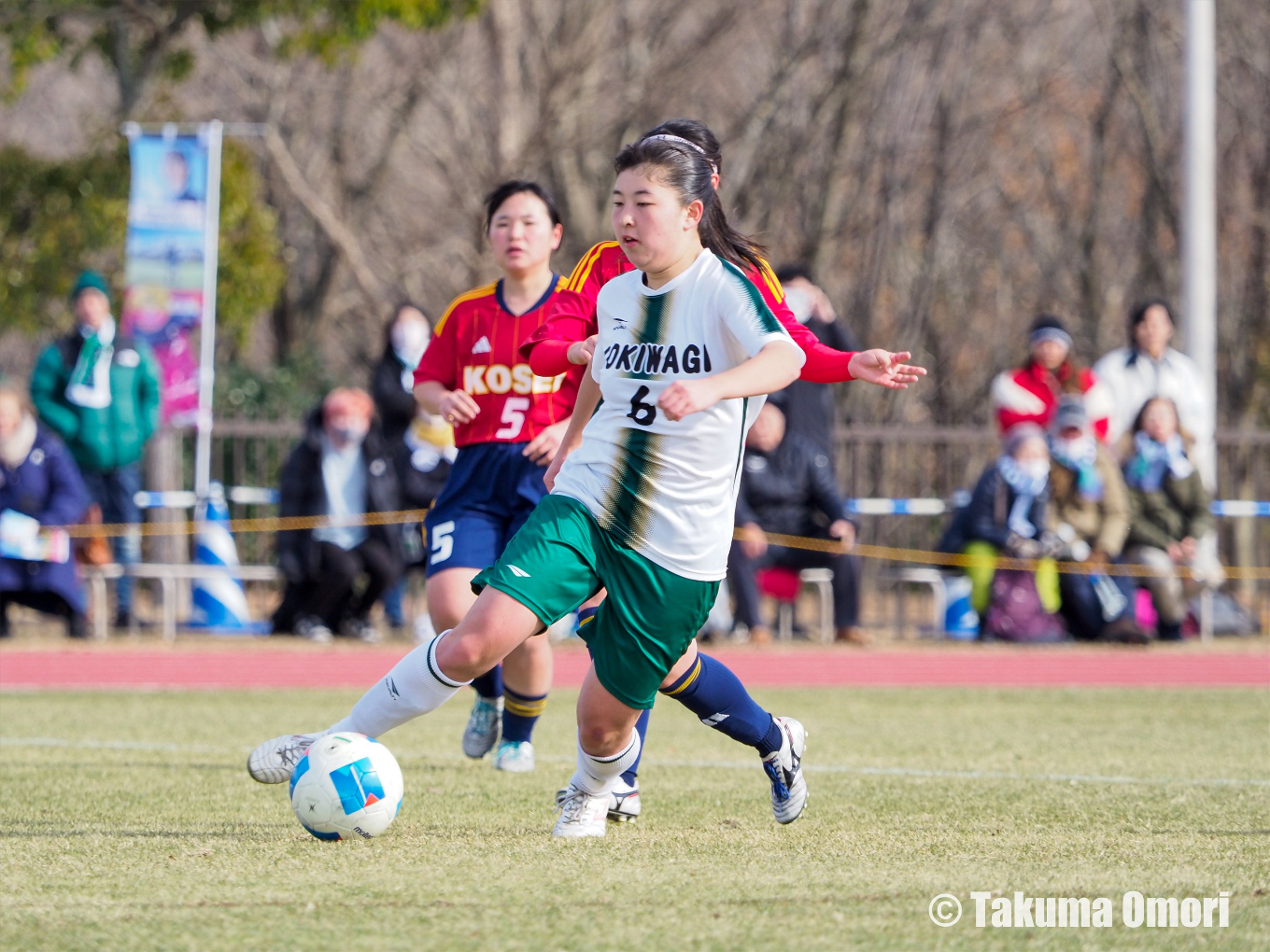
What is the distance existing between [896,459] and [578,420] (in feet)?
37.0

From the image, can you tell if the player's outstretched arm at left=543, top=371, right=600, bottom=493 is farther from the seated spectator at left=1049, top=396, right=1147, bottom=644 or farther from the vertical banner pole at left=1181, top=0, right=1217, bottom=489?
the vertical banner pole at left=1181, top=0, right=1217, bottom=489

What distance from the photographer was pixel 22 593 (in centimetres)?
1280

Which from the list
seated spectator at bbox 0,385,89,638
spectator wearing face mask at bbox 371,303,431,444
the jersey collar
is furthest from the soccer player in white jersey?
seated spectator at bbox 0,385,89,638

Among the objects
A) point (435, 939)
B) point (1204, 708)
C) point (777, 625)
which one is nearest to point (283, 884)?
point (435, 939)

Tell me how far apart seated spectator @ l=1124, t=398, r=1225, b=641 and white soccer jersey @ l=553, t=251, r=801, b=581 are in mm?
9242

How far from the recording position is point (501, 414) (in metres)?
6.62

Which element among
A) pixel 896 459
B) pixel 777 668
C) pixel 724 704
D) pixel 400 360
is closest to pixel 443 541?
pixel 724 704

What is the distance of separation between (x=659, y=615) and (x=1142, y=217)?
22068 millimetres

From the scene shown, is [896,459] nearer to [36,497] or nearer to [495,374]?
[36,497]

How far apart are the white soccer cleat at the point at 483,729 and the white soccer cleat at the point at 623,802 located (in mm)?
1518

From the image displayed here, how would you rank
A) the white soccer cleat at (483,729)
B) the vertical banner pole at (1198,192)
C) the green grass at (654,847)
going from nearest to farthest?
1. the green grass at (654,847)
2. the white soccer cleat at (483,729)
3. the vertical banner pole at (1198,192)

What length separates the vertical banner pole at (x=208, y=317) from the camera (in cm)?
1432

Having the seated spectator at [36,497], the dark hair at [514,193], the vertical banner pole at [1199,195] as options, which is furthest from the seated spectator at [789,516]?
the dark hair at [514,193]

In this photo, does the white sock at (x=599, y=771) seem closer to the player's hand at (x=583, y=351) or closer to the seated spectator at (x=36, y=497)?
the player's hand at (x=583, y=351)
